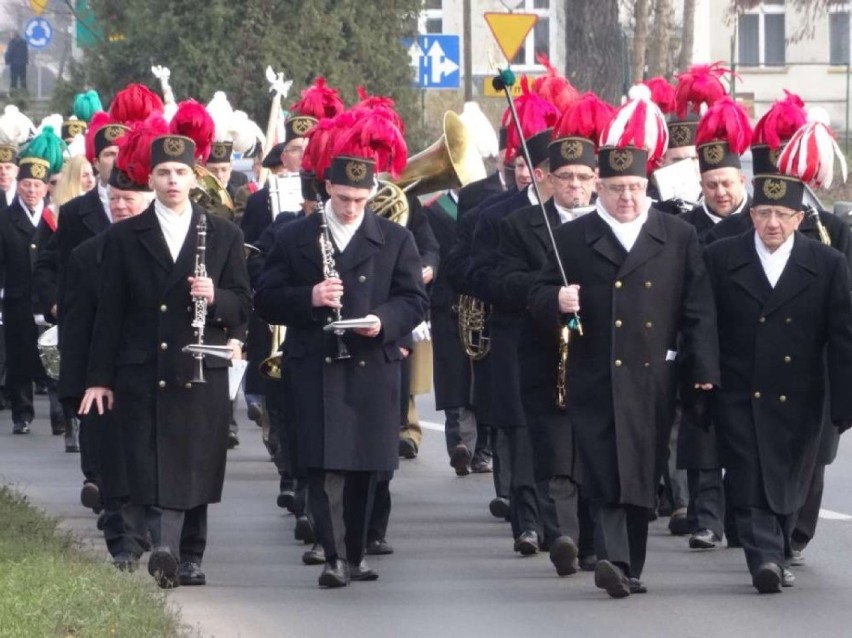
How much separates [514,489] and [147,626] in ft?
10.0

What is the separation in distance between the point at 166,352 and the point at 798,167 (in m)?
2.69

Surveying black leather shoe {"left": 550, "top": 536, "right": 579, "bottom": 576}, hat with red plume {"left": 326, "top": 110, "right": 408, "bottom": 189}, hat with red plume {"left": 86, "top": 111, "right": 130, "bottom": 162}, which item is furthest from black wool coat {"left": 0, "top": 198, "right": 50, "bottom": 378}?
black leather shoe {"left": 550, "top": 536, "right": 579, "bottom": 576}

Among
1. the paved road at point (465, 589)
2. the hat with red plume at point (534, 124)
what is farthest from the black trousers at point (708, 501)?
the hat with red plume at point (534, 124)

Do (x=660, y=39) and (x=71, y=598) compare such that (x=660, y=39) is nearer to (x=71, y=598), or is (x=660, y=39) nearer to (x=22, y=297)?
(x=22, y=297)

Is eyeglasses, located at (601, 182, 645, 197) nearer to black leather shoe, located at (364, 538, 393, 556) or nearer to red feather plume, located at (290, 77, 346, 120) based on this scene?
black leather shoe, located at (364, 538, 393, 556)

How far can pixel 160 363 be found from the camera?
10414mm

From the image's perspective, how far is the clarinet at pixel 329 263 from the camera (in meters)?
10.5

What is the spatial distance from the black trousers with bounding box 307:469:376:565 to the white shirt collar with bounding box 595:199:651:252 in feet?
4.81

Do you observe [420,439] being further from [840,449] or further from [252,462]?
[840,449]

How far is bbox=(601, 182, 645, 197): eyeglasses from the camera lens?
10.3 m

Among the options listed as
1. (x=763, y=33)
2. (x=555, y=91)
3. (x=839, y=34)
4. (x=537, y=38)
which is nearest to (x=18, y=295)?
(x=555, y=91)

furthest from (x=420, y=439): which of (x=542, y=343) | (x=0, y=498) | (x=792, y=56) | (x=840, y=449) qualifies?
(x=792, y=56)

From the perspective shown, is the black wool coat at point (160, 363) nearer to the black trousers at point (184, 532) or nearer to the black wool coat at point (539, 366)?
the black trousers at point (184, 532)

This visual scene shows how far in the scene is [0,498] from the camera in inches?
487
